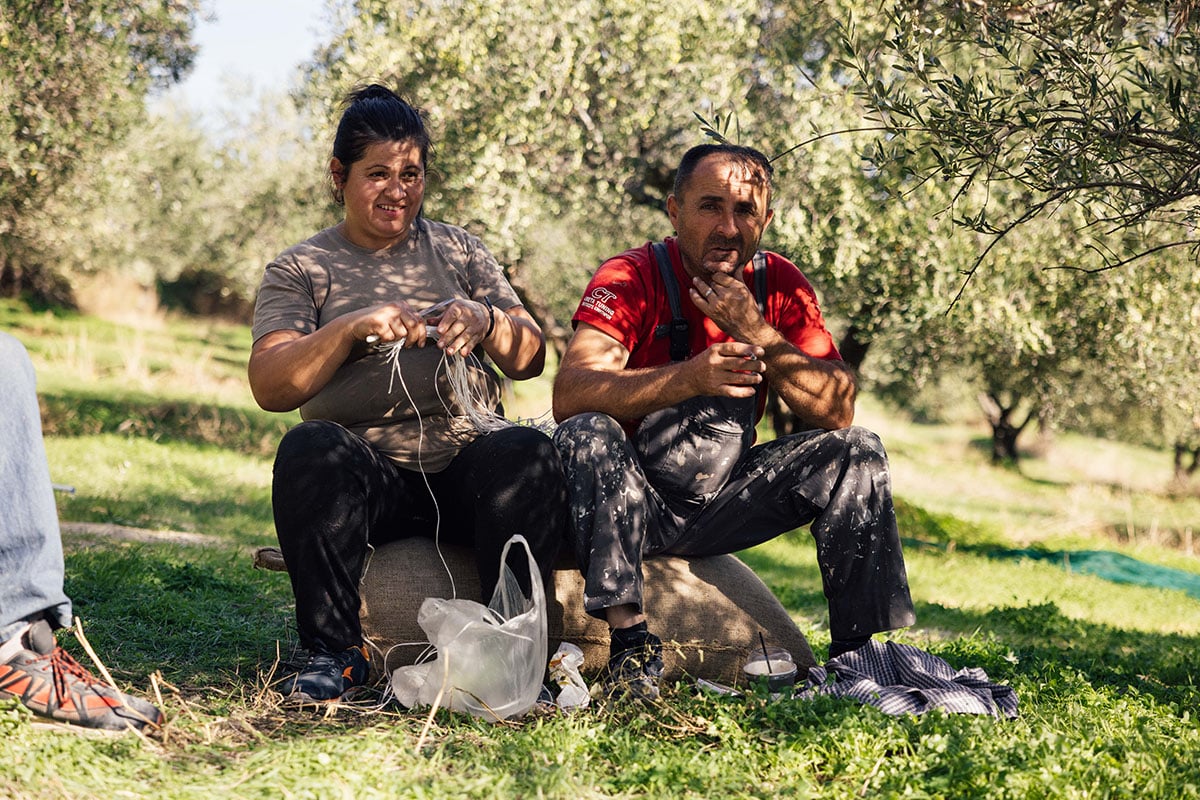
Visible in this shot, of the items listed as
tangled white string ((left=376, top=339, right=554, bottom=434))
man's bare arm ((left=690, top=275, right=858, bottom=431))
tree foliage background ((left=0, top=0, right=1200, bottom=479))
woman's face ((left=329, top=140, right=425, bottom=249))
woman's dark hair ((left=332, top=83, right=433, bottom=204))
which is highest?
tree foliage background ((left=0, top=0, right=1200, bottom=479))

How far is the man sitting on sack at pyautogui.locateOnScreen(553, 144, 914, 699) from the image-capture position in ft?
13.7

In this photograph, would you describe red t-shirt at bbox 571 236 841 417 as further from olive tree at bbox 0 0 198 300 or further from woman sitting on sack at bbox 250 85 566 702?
olive tree at bbox 0 0 198 300

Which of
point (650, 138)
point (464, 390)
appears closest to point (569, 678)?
point (464, 390)

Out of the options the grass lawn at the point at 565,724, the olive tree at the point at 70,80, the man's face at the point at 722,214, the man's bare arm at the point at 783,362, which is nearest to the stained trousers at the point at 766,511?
the man's bare arm at the point at 783,362

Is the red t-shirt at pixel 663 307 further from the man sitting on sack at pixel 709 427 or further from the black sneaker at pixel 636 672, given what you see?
the black sneaker at pixel 636 672

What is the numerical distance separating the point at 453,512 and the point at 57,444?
32.1ft

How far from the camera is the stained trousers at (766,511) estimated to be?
4160 mm

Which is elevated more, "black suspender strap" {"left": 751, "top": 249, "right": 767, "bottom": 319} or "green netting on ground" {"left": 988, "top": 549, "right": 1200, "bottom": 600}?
"black suspender strap" {"left": 751, "top": 249, "right": 767, "bottom": 319}

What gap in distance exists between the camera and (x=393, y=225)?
15.0ft

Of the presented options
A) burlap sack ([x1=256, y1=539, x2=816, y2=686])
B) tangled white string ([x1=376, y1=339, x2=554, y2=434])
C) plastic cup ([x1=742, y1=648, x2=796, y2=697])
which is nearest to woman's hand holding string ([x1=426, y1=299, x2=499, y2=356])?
tangled white string ([x1=376, y1=339, x2=554, y2=434])

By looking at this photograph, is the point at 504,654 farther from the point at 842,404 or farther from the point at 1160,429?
the point at 1160,429

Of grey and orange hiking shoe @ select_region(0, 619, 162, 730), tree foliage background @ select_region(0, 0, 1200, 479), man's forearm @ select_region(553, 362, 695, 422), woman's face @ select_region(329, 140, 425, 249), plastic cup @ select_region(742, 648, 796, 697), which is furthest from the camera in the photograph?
tree foliage background @ select_region(0, 0, 1200, 479)

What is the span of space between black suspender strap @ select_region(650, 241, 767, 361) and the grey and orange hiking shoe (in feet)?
7.74

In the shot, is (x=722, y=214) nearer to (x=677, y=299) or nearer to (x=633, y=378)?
(x=677, y=299)
